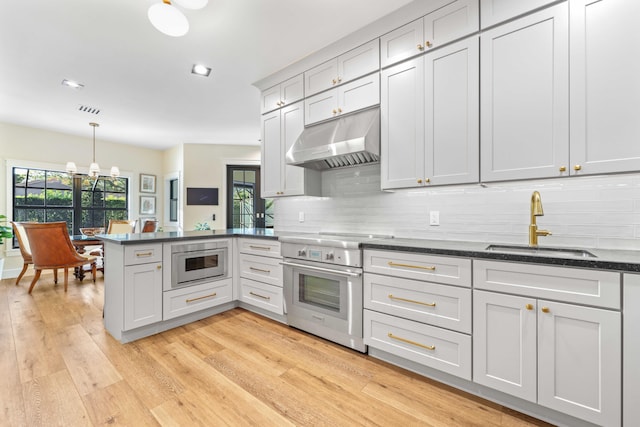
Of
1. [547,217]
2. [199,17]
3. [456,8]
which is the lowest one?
[547,217]

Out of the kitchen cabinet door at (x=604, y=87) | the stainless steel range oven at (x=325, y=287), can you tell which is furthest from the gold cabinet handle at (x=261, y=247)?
the kitchen cabinet door at (x=604, y=87)

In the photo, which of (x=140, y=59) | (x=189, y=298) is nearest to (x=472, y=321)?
(x=189, y=298)

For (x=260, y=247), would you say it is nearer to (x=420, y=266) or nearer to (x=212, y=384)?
(x=212, y=384)

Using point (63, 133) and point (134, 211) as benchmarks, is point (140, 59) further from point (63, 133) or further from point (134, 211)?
point (134, 211)

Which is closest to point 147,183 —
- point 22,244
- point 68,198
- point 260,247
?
point 68,198

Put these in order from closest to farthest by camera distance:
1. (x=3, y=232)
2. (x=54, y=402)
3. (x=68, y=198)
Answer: (x=54, y=402), (x=3, y=232), (x=68, y=198)

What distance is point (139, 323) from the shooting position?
244cm

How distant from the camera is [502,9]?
1827 millimetres

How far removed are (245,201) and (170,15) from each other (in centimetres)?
488

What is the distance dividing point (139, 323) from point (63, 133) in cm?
523

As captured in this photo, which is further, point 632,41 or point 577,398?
point 632,41

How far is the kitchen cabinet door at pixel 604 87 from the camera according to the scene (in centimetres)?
148

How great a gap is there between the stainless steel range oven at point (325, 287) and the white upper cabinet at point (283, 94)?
151cm

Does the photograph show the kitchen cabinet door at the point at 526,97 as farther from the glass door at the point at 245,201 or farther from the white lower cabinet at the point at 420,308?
the glass door at the point at 245,201
